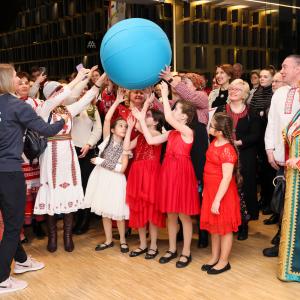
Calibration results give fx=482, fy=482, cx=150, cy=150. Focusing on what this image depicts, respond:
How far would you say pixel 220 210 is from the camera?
3.35m

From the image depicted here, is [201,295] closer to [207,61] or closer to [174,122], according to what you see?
[174,122]

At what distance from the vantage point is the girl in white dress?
386 cm

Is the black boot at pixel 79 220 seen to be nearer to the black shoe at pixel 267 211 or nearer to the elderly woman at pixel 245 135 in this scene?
the elderly woman at pixel 245 135

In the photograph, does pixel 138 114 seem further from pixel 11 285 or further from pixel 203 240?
pixel 11 285

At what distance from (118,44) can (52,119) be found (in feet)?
3.56

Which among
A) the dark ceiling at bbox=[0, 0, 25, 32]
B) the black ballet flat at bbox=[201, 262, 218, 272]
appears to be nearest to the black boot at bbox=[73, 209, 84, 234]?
the black ballet flat at bbox=[201, 262, 218, 272]

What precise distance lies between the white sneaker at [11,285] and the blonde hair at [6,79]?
4.17 ft

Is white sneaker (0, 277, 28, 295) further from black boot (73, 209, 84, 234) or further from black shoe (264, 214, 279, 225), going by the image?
black shoe (264, 214, 279, 225)

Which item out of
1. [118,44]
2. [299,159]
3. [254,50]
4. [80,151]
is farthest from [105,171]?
[254,50]

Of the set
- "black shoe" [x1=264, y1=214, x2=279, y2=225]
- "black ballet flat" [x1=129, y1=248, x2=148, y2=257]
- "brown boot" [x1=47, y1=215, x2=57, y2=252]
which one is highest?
"brown boot" [x1=47, y1=215, x2=57, y2=252]

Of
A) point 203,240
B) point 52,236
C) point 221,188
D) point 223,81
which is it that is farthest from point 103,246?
point 223,81

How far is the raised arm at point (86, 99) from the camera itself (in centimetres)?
391

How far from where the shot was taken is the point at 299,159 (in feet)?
10.1

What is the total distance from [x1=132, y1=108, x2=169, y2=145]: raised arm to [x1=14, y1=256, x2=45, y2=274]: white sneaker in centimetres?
124
